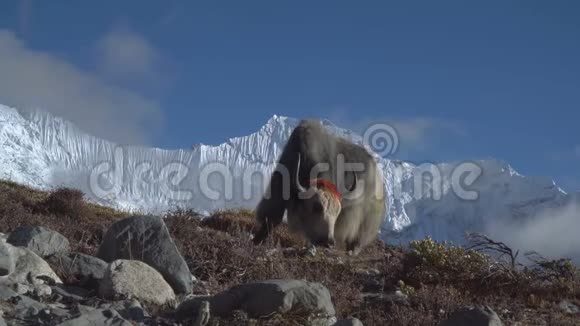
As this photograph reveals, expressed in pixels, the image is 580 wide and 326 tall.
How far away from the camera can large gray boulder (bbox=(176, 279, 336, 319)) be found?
16.2ft

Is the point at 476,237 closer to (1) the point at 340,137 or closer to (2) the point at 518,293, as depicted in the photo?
(2) the point at 518,293

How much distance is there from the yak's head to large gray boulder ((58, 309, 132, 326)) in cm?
557

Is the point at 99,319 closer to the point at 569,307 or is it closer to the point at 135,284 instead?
the point at 135,284

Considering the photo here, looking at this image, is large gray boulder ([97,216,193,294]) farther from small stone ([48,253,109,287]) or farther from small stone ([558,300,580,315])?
small stone ([558,300,580,315])

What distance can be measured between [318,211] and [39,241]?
14.4 ft

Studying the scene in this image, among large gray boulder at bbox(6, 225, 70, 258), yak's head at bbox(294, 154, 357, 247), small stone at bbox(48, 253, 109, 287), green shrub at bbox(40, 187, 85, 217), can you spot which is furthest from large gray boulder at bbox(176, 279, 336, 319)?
green shrub at bbox(40, 187, 85, 217)

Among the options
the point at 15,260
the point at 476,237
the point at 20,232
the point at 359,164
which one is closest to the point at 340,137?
the point at 359,164

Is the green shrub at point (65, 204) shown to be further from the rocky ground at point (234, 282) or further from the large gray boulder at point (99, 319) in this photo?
the large gray boulder at point (99, 319)

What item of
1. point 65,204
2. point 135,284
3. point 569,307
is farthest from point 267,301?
point 65,204

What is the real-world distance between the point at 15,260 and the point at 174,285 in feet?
4.03

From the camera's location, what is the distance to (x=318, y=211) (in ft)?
33.1

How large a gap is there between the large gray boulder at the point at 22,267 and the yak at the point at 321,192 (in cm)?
442

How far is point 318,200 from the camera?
10.1 m

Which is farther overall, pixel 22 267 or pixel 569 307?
pixel 569 307
